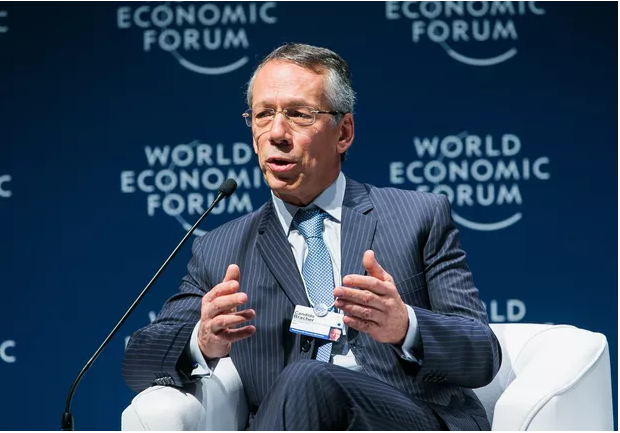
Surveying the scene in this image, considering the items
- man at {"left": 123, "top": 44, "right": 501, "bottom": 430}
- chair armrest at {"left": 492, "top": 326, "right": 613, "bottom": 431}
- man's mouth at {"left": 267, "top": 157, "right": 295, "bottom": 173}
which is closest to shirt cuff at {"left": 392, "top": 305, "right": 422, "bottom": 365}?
man at {"left": 123, "top": 44, "right": 501, "bottom": 430}

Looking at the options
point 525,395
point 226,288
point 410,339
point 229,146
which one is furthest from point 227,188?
point 229,146

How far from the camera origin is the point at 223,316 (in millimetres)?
2049

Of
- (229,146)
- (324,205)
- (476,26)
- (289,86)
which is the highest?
(476,26)

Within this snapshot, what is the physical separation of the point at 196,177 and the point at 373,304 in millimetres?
2029

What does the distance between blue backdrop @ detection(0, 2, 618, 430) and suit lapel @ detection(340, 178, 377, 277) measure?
122 cm

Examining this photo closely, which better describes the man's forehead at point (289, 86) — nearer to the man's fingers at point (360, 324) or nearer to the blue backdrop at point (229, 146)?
the man's fingers at point (360, 324)

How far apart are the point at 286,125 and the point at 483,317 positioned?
736mm

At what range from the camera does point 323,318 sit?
2225mm

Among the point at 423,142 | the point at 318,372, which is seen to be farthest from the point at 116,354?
the point at 318,372

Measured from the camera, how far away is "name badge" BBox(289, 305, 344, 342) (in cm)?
220

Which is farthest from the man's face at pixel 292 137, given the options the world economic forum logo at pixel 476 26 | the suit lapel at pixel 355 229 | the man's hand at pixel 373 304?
the world economic forum logo at pixel 476 26

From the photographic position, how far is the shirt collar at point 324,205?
2521 mm

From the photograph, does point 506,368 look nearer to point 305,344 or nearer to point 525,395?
point 525,395

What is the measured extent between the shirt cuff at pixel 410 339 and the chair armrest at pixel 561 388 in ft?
0.77
